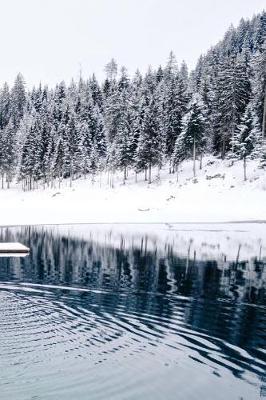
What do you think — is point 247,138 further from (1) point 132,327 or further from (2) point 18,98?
(2) point 18,98

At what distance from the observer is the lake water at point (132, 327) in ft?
34.1

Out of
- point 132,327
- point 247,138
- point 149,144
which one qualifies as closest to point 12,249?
point 132,327

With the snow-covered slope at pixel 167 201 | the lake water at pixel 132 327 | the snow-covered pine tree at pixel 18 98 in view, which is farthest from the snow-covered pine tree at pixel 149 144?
the snow-covered pine tree at pixel 18 98

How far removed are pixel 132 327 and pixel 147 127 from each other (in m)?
72.8

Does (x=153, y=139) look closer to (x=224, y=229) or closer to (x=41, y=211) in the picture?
(x=41, y=211)

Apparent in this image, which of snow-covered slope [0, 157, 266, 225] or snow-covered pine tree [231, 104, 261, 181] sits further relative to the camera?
snow-covered pine tree [231, 104, 261, 181]

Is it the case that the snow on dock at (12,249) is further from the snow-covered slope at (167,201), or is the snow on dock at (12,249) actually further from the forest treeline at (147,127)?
the forest treeline at (147,127)

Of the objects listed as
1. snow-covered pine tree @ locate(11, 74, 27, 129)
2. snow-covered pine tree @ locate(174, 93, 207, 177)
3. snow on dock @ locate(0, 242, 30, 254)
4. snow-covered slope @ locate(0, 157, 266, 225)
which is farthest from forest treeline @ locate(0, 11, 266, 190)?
snow on dock @ locate(0, 242, 30, 254)

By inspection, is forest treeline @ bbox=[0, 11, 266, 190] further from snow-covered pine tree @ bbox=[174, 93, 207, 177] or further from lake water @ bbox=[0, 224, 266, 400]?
lake water @ bbox=[0, 224, 266, 400]

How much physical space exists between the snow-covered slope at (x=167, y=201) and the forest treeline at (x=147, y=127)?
3.55 m

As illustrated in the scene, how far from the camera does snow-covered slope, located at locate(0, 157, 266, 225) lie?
211 ft

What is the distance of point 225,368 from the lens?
1168cm

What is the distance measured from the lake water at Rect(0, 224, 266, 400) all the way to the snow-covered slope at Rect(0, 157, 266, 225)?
3154cm

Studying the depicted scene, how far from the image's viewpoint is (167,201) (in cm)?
7388
